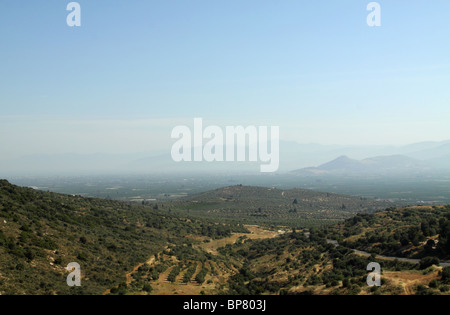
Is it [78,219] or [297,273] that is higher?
[78,219]

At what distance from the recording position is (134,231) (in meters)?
56.4

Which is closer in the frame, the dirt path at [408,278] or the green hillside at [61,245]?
the green hillside at [61,245]

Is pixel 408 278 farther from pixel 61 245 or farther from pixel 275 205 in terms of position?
pixel 275 205

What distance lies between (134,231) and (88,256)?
22.2 m

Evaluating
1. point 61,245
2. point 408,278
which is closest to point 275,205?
point 408,278

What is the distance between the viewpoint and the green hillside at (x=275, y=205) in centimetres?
12940

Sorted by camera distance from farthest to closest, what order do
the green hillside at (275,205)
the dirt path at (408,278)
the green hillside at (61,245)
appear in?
the green hillside at (275,205), the dirt path at (408,278), the green hillside at (61,245)

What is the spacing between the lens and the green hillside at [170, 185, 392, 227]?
129 metres

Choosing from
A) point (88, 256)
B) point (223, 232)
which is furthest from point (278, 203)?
point (88, 256)

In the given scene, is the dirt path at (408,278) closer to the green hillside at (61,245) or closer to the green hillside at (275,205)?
the green hillside at (61,245)

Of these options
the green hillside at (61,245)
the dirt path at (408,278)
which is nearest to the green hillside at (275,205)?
the green hillside at (61,245)

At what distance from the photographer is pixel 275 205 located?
6280 inches

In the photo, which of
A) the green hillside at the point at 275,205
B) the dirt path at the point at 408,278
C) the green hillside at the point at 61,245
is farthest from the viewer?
the green hillside at the point at 275,205
